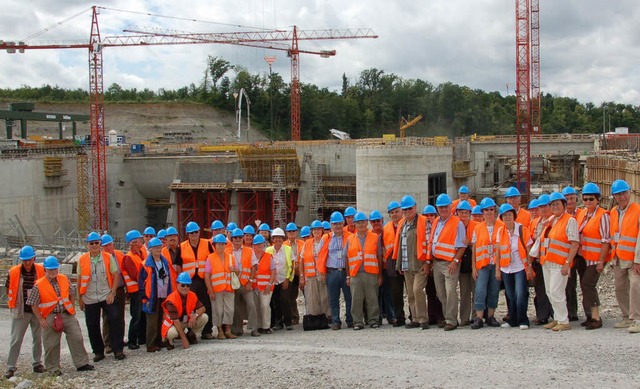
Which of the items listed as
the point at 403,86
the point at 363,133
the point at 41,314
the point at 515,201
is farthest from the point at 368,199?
the point at 403,86

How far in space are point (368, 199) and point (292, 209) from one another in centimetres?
988

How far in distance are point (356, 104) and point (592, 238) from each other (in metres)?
73.6

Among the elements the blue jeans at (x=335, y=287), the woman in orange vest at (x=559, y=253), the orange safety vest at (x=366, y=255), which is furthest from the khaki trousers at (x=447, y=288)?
the blue jeans at (x=335, y=287)

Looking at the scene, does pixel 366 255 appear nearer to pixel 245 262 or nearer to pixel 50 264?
pixel 245 262

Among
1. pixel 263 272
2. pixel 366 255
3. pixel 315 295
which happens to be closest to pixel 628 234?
pixel 366 255

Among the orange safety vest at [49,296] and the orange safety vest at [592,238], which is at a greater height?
the orange safety vest at [592,238]

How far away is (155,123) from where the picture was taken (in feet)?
223

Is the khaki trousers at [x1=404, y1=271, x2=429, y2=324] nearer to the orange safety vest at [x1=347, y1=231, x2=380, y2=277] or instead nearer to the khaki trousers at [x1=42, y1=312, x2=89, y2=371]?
the orange safety vest at [x1=347, y1=231, x2=380, y2=277]

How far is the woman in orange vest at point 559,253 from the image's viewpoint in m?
7.92

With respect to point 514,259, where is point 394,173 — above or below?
above

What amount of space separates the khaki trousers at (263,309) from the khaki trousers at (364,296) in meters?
1.27

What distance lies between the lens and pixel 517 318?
A: 337 inches

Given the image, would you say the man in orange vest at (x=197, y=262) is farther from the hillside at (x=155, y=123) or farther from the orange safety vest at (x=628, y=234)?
the hillside at (x=155, y=123)

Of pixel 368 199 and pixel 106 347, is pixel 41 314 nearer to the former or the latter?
pixel 106 347
